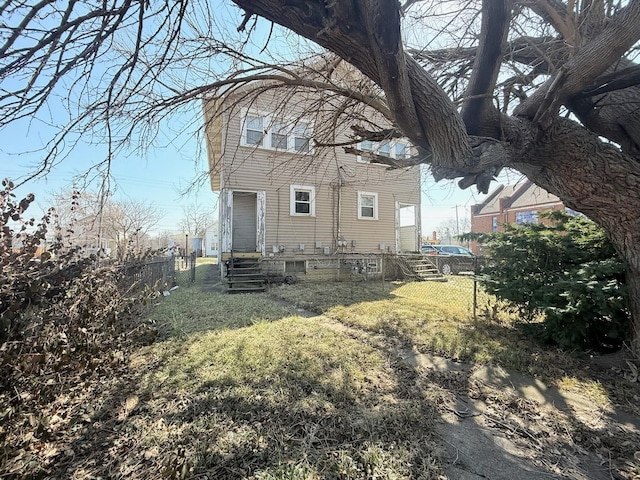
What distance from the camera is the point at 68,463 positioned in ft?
6.15

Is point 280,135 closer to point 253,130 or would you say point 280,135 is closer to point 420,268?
point 253,130

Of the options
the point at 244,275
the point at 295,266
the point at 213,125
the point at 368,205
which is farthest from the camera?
the point at 368,205

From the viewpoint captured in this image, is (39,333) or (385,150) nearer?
(39,333)

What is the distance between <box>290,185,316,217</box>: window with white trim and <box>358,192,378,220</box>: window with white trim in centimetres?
217

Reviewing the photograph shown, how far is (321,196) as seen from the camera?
11.6 meters

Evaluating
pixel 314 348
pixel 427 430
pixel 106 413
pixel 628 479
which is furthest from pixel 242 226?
pixel 628 479

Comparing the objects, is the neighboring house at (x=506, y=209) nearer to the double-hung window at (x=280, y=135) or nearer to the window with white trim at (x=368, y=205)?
the window with white trim at (x=368, y=205)

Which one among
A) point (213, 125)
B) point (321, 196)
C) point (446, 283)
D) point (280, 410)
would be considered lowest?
point (446, 283)

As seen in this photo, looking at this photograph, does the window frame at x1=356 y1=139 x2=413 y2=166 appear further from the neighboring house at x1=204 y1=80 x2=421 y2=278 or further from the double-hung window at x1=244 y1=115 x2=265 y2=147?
the double-hung window at x1=244 y1=115 x2=265 y2=147

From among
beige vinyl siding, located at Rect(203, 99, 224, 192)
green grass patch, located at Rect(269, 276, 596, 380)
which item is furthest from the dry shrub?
green grass patch, located at Rect(269, 276, 596, 380)

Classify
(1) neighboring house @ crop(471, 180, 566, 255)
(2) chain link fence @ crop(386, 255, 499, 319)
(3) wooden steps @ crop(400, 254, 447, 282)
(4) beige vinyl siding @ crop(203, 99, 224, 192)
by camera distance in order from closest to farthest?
(4) beige vinyl siding @ crop(203, 99, 224, 192), (2) chain link fence @ crop(386, 255, 499, 319), (3) wooden steps @ crop(400, 254, 447, 282), (1) neighboring house @ crop(471, 180, 566, 255)

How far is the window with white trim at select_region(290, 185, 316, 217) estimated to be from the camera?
11062 millimetres

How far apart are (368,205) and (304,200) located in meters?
2.87

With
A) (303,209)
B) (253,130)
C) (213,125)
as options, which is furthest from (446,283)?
(213,125)
